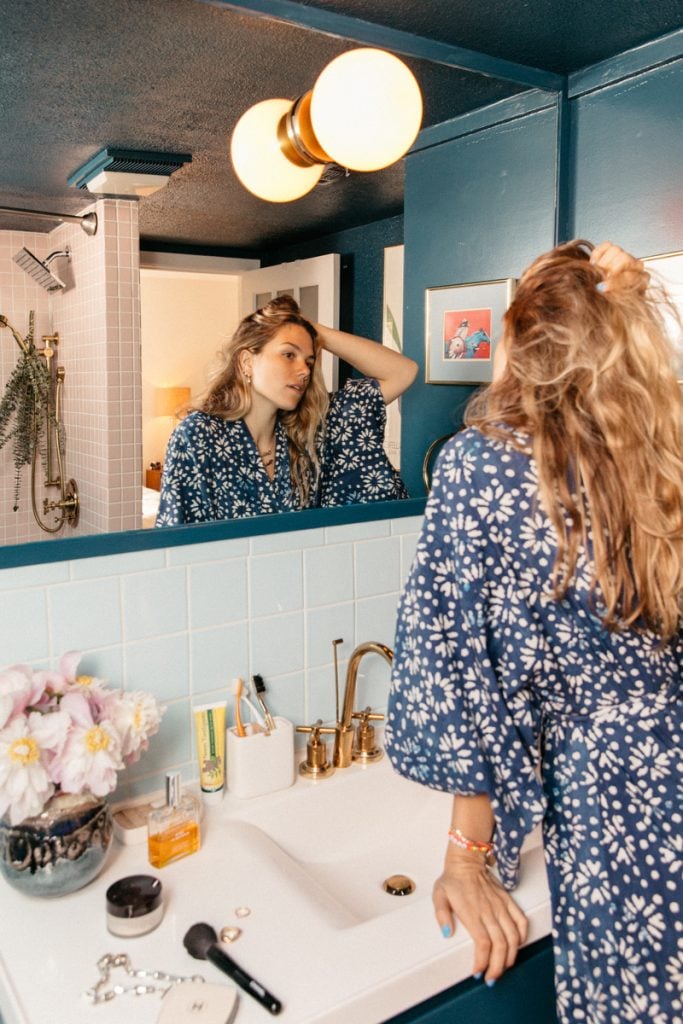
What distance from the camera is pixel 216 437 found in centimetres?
134

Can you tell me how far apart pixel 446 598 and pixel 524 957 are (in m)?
0.49

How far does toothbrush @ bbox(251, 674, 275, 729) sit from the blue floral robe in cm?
28

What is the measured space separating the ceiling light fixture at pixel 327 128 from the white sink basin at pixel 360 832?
984 mm

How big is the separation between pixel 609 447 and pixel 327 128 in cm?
80

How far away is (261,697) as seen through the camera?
4.61ft

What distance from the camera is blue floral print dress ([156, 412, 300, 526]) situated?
4.27 ft

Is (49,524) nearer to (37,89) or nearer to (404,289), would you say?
(37,89)

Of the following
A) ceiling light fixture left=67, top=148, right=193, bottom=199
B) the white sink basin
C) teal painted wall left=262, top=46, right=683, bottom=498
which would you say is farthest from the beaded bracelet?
ceiling light fixture left=67, top=148, right=193, bottom=199

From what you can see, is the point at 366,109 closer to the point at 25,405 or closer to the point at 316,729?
the point at 25,405

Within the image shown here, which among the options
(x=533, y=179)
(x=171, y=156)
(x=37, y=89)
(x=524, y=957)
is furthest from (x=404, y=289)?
(x=524, y=957)

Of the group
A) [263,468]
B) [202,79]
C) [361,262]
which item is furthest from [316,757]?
[202,79]

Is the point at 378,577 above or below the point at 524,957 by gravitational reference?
above

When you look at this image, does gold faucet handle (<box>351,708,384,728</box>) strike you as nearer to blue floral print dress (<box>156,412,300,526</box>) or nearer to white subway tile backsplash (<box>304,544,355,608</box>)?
white subway tile backsplash (<box>304,544,355,608</box>)

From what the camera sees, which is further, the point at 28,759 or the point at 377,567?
the point at 377,567
